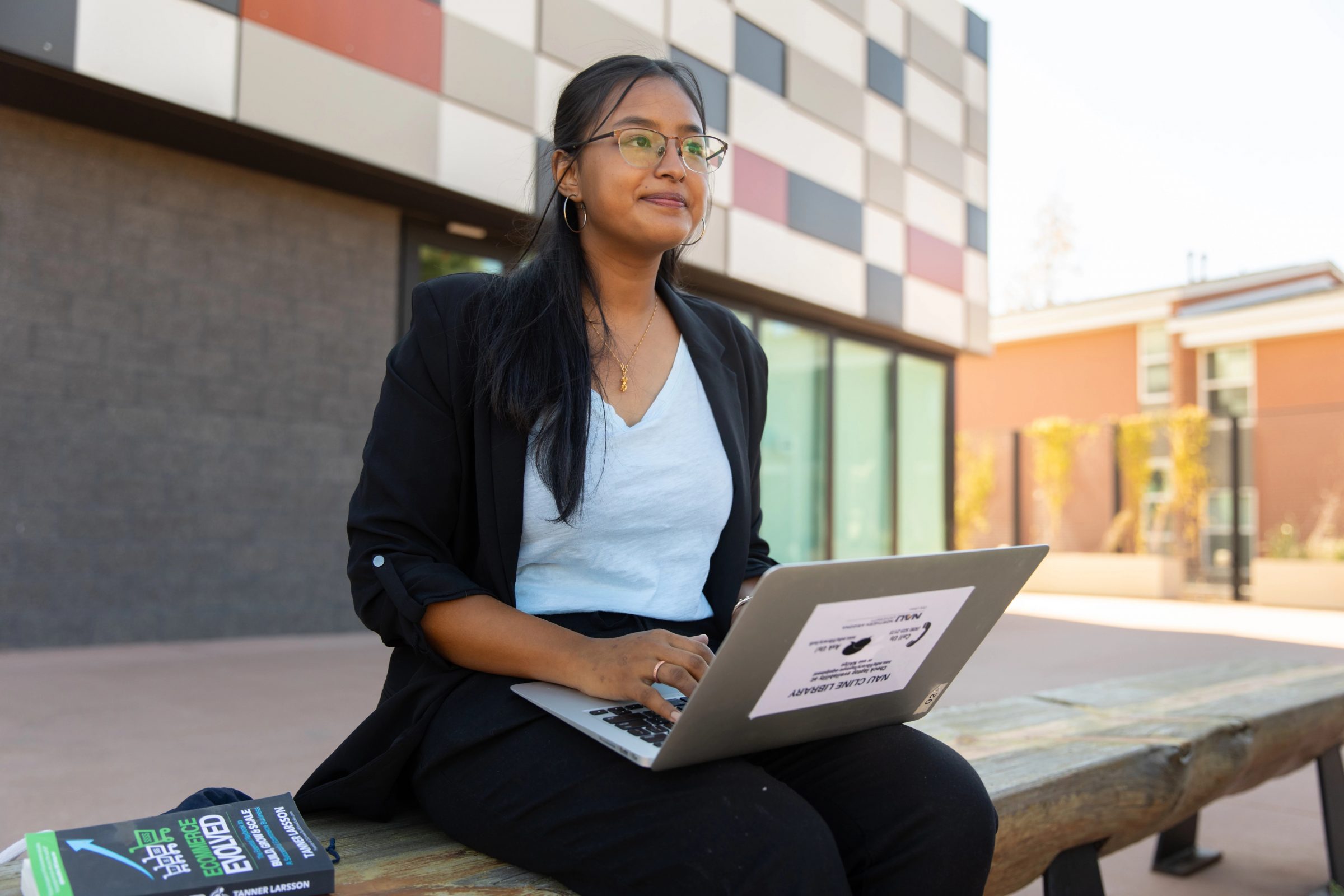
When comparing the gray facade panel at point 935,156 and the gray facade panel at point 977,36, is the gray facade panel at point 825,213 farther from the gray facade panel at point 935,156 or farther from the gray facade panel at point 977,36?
the gray facade panel at point 977,36

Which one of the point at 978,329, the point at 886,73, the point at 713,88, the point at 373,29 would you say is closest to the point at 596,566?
the point at 373,29

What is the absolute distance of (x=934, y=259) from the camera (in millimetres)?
11227

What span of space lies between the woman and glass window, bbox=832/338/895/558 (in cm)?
881

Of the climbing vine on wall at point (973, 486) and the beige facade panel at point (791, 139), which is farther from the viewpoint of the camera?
the climbing vine on wall at point (973, 486)

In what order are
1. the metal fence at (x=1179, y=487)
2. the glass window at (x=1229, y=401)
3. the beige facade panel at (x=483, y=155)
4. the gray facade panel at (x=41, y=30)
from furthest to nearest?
the glass window at (x=1229, y=401) < the metal fence at (x=1179, y=487) < the beige facade panel at (x=483, y=155) < the gray facade panel at (x=41, y=30)

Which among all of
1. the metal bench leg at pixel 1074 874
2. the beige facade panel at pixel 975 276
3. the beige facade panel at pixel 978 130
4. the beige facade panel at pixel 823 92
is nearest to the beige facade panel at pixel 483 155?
the beige facade panel at pixel 823 92

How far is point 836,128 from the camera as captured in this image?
32.8ft

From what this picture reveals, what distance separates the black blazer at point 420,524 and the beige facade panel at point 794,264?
24.3 ft

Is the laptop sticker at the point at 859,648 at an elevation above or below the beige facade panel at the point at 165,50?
below

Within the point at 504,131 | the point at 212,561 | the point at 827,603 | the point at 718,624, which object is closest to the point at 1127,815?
the point at 718,624

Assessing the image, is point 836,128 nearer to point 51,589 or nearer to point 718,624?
point 51,589

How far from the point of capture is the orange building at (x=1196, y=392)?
47.8ft

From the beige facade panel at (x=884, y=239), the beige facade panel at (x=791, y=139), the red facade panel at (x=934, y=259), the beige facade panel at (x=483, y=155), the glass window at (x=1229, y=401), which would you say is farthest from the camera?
the glass window at (x=1229, y=401)

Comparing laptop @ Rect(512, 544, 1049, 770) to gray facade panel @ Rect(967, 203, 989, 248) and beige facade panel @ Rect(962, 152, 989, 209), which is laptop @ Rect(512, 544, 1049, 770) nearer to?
gray facade panel @ Rect(967, 203, 989, 248)
